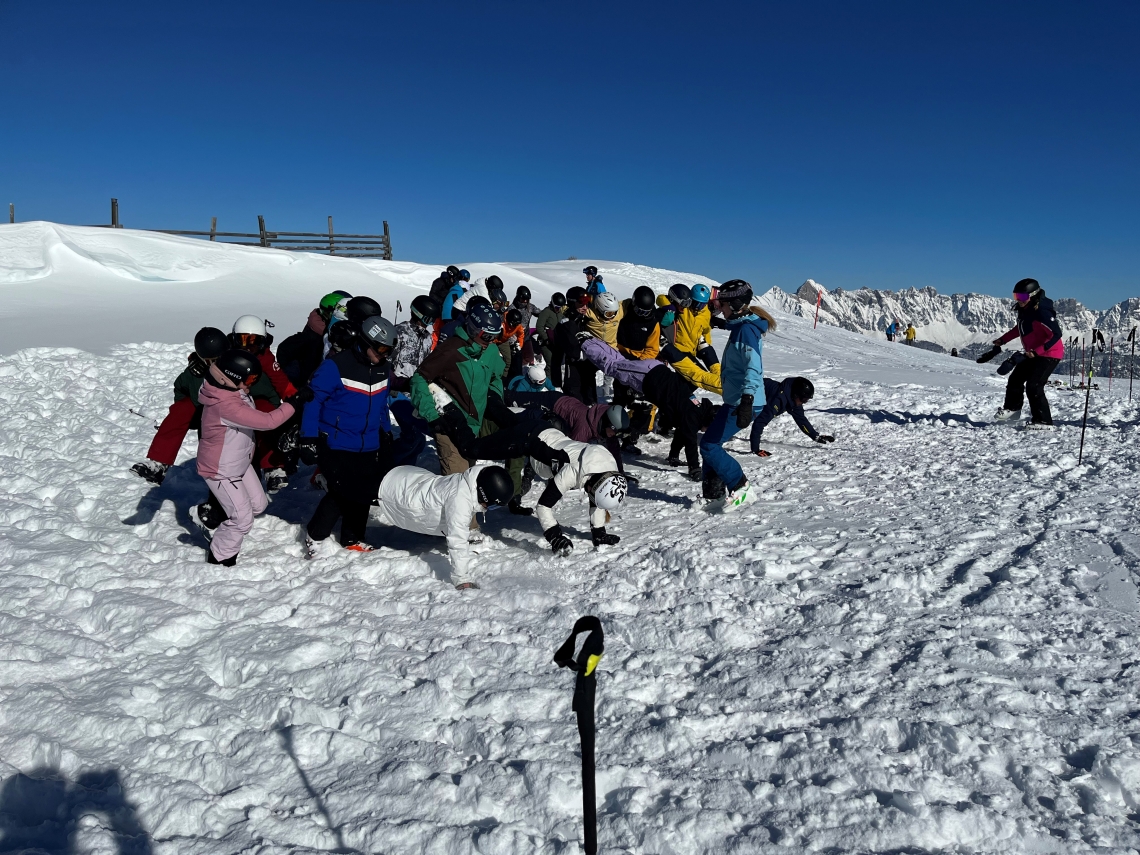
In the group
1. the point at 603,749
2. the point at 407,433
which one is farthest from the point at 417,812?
the point at 407,433

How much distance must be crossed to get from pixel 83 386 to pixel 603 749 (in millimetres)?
9614

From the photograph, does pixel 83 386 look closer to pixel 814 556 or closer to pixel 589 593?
pixel 589 593

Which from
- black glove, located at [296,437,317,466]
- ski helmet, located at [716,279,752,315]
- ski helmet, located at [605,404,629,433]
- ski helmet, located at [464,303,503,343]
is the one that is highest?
ski helmet, located at [716,279,752,315]

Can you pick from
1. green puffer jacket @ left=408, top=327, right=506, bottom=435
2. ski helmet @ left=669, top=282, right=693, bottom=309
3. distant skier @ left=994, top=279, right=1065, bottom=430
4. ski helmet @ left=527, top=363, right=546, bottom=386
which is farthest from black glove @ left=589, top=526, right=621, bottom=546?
distant skier @ left=994, top=279, right=1065, bottom=430

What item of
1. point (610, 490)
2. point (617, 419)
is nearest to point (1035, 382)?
point (617, 419)

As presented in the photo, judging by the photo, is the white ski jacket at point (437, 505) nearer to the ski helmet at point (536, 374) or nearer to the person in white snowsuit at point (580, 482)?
the person in white snowsuit at point (580, 482)

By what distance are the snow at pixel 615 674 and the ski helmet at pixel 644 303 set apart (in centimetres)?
209

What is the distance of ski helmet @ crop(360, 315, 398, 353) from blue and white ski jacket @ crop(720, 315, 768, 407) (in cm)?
274

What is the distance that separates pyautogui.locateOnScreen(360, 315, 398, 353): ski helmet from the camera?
5.08 metres

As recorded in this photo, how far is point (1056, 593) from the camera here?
13.4 ft

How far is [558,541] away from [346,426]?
1.78m

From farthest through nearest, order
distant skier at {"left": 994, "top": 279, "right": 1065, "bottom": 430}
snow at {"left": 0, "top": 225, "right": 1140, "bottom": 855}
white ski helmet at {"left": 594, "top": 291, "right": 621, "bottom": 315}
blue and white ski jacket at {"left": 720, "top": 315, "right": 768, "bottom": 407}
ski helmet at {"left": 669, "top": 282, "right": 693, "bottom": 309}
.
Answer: ski helmet at {"left": 669, "top": 282, "right": 693, "bottom": 309}, distant skier at {"left": 994, "top": 279, "right": 1065, "bottom": 430}, white ski helmet at {"left": 594, "top": 291, "right": 621, "bottom": 315}, blue and white ski jacket at {"left": 720, "top": 315, "right": 768, "bottom": 407}, snow at {"left": 0, "top": 225, "right": 1140, "bottom": 855}

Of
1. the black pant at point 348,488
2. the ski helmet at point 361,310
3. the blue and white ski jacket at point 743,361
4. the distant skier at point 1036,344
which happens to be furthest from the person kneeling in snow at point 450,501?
the distant skier at point 1036,344

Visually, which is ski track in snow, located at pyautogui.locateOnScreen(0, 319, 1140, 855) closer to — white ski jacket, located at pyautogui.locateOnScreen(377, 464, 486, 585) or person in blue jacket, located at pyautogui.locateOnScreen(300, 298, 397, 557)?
white ski jacket, located at pyautogui.locateOnScreen(377, 464, 486, 585)
